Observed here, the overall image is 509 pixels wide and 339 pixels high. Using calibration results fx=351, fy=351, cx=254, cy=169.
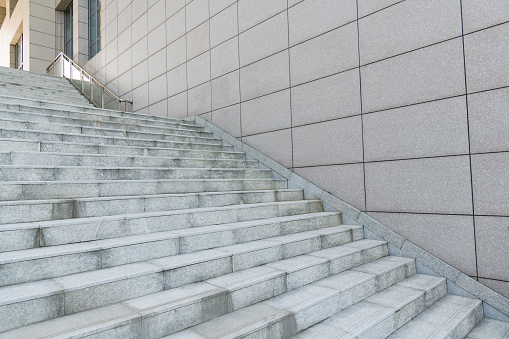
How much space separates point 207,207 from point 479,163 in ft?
11.7

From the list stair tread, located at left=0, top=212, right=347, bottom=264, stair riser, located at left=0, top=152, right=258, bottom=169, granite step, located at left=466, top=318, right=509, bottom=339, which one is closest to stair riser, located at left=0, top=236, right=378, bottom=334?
stair tread, located at left=0, top=212, right=347, bottom=264

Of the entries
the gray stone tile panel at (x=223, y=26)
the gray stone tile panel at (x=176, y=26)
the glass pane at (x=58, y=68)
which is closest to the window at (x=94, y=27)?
the glass pane at (x=58, y=68)

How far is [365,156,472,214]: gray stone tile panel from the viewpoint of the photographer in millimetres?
4512

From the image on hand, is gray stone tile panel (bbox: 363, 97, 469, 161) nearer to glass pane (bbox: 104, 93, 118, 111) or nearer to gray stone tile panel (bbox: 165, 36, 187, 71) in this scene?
gray stone tile panel (bbox: 165, 36, 187, 71)

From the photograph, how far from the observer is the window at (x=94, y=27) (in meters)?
15.9

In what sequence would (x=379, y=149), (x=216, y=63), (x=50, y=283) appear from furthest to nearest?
1. (x=216, y=63)
2. (x=379, y=149)
3. (x=50, y=283)

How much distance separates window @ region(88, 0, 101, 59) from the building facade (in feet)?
27.6

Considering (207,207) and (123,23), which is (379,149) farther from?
(123,23)

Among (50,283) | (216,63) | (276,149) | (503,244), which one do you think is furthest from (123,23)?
(503,244)

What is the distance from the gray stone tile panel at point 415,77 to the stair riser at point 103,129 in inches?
159

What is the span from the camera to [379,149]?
17.7 ft

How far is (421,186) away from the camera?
4887 millimetres

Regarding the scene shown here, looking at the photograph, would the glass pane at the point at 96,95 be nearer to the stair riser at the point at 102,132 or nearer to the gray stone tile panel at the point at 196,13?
the gray stone tile panel at the point at 196,13

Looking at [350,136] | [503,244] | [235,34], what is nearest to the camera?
[503,244]
